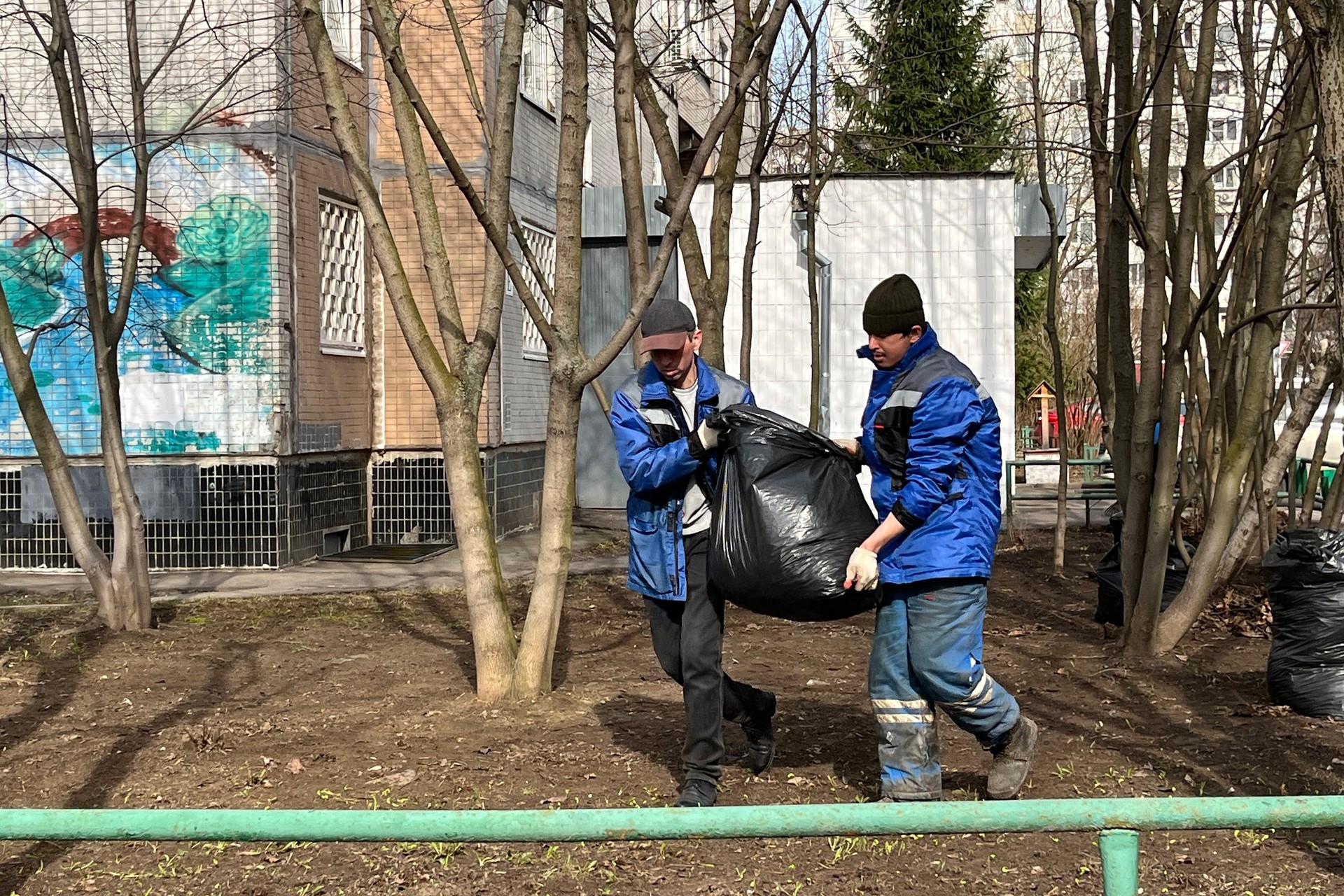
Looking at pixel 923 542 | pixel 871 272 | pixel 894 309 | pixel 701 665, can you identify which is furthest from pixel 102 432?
pixel 871 272

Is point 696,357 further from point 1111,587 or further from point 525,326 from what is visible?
point 525,326

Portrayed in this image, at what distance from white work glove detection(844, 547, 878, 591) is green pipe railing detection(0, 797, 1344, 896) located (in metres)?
2.28

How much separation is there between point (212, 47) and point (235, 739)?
8089 mm

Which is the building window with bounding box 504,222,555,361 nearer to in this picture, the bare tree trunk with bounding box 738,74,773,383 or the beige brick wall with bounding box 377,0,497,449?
the beige brick wall with bounding box 377,0,497,449

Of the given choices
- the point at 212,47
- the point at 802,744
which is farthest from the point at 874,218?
the point at 802,744

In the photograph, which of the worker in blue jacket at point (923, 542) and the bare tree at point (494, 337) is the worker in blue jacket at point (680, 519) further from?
the bare tree at point (494, 337)

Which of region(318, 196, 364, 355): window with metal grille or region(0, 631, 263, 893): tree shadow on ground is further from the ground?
region(318, 196, 364, 355): window with metal grille

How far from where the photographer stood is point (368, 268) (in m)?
14.3

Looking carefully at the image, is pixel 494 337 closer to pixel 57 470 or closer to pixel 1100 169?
pixel 57 470

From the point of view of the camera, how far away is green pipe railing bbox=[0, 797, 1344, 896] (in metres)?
2.01

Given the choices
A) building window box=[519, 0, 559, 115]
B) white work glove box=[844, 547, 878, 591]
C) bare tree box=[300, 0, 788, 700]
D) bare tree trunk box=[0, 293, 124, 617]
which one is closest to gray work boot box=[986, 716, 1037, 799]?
white work glove box=[844, 547, 878, 591]

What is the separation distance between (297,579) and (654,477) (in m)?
7.60

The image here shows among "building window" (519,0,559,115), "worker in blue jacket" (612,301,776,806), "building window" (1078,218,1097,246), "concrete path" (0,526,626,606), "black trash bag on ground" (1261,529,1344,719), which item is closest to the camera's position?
"worker in blue jacket" (612,301,776,806)

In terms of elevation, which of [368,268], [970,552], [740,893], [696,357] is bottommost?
[740,893]
